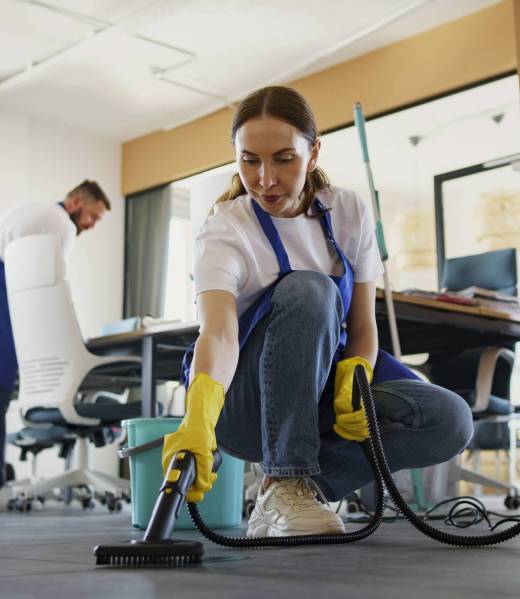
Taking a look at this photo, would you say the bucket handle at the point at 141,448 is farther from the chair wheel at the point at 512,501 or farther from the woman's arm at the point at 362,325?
the chair wheel at the point at 512,501

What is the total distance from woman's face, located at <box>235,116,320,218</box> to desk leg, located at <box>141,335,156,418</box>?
1788mm

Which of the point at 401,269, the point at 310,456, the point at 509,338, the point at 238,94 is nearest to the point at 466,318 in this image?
the point at 509,338

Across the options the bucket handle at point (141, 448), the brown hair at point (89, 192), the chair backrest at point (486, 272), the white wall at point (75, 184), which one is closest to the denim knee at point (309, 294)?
the bucket handle at point (141, 448)

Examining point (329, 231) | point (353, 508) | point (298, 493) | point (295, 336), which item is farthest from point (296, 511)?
point (353, 508)

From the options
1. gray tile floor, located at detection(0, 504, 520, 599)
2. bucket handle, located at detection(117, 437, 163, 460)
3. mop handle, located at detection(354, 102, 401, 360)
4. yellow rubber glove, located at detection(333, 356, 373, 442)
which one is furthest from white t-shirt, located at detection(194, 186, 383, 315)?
mop handle, located at detection(354, 102, 401, 360)

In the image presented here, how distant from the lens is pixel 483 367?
3340 mm

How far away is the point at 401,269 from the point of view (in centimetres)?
775

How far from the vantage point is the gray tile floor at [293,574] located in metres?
0.85

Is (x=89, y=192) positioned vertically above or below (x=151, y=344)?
above

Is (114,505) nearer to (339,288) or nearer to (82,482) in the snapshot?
(82,482)

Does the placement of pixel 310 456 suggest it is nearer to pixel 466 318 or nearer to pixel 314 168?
pixel 314 168

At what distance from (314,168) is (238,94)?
4.93 meters

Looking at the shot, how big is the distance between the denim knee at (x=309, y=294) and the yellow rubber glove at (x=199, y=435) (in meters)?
0.27

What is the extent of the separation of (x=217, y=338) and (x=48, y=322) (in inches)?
86.8
